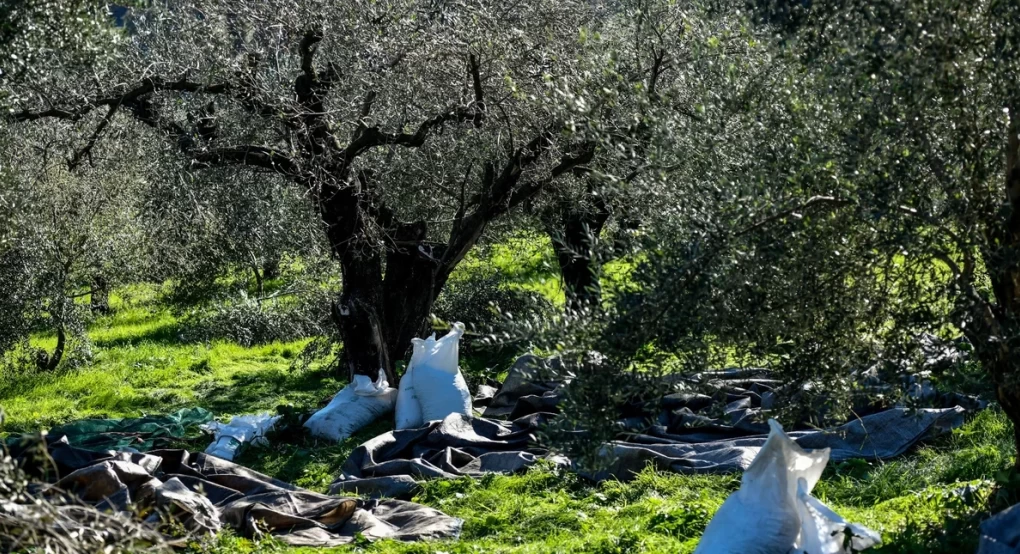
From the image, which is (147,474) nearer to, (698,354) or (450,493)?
(450,493)

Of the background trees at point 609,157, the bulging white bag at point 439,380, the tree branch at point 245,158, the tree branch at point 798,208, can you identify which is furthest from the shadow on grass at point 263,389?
the tree branch at point 798,208

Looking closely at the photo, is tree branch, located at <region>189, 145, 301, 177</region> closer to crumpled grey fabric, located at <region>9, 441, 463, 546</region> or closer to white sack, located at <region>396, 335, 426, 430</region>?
white sack, located at <region>396, 335, 426, 430</region>

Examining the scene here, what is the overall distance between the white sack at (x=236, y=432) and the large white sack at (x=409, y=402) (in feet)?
4.11

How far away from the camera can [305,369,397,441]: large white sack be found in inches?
410

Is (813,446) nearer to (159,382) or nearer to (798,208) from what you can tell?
(798,208)

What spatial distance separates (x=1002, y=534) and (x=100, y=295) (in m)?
15.8

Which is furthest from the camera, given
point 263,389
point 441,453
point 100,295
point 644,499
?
point 100,295

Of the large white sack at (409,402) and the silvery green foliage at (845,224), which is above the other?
the silvery green foliage at (845,224)

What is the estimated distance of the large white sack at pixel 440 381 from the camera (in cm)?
1033

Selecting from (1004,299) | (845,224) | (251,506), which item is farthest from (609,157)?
(251,506)

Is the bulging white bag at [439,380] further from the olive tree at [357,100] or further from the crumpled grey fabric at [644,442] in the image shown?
the olive tree at [357,100]

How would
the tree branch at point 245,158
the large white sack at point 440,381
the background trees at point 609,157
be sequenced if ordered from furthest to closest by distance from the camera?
the large white sack at point 440,381, the tree branch at point 245,158, the background trees at point 609,157

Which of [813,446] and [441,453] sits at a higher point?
[813,446]

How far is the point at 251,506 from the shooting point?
7.07 metres
